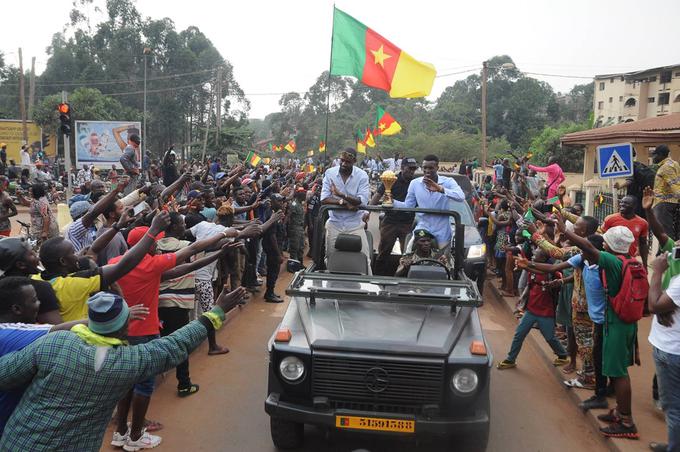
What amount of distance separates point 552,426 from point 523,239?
133 inches

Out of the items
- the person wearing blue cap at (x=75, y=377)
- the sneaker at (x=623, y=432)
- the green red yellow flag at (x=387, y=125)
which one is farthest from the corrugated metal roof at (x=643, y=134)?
the person wearing blue cap at (x=75, y=377)

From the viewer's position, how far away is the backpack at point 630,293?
15.9 ft

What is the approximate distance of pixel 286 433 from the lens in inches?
182

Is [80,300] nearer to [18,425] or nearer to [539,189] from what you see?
[18,425]

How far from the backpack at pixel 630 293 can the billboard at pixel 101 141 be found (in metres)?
21.1

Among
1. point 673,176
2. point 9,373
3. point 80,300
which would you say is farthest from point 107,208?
point 673,176

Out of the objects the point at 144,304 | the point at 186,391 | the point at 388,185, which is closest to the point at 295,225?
the point at 388,185

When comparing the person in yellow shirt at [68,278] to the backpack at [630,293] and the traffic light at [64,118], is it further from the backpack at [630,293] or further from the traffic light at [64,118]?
the traffic light at [64,118]

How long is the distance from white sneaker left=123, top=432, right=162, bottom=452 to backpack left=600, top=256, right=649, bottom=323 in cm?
402

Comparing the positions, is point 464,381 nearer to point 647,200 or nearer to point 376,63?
point 647,200

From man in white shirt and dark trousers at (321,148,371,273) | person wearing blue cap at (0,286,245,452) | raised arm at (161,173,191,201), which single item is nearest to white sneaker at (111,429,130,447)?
person wearing blue cap at (0,286,245,452)

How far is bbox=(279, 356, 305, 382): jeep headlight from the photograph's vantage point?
13.9 ft

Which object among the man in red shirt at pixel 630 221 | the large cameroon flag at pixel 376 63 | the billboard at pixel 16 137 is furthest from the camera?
the billboard at pixel 16 137

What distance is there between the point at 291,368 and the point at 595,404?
3134mm
